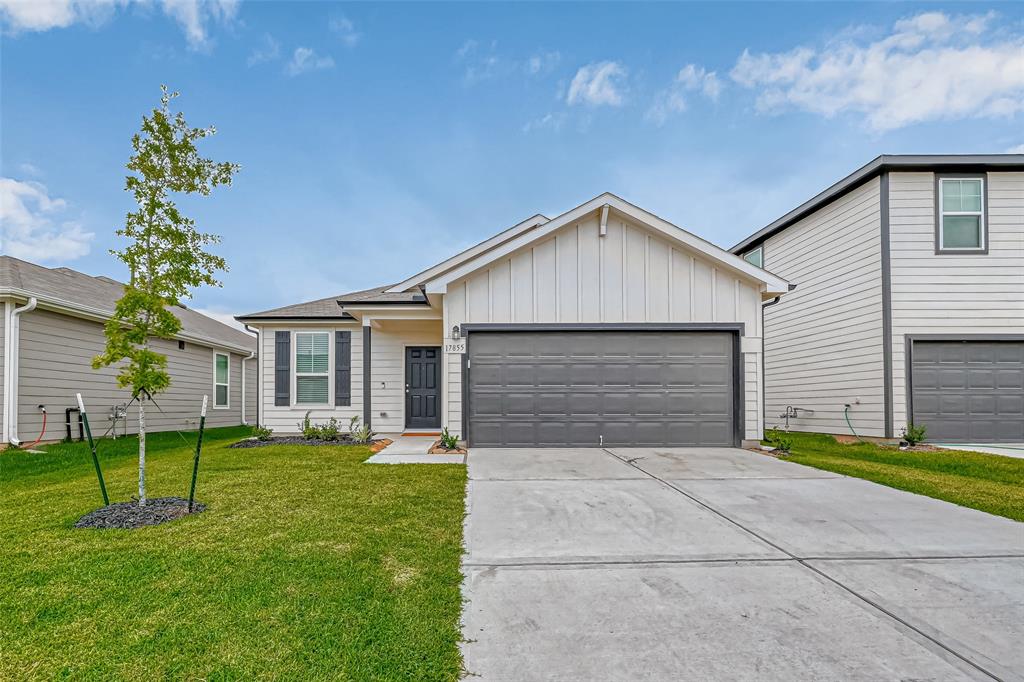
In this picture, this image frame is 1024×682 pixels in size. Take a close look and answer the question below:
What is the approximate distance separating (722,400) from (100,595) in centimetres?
899

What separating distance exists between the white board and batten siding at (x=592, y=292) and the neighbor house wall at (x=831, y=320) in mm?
3130

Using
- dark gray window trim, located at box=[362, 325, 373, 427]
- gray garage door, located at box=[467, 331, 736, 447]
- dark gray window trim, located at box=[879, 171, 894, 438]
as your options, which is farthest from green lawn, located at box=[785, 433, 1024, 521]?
dark gray window trim, located at box=[362, 325, 373, 427]

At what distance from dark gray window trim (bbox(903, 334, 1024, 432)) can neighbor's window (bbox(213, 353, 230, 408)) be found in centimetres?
1772

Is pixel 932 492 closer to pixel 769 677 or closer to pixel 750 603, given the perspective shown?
pixel 750 603

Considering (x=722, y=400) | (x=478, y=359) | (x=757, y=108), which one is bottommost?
(x=722, y=400)

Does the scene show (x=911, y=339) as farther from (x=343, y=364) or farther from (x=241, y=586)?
(x=343, y=364)

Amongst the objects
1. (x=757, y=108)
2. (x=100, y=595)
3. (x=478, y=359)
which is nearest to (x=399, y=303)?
(x=478, y=359)

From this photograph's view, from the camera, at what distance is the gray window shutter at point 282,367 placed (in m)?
11.6

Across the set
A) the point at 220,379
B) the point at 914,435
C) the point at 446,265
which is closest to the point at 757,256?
the point at 914,435

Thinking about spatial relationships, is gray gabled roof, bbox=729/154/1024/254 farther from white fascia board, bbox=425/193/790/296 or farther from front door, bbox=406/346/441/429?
front door, bbox=406/346/441/429

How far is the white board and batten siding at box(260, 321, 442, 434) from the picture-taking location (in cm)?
1159

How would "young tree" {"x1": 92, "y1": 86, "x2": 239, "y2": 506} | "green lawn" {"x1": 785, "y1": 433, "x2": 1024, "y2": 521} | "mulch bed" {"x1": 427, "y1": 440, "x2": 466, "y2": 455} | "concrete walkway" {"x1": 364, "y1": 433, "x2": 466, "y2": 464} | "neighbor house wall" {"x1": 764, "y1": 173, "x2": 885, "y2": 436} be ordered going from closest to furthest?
"young tree" {"x1": 92, "y1": 86, "x2": 239, "y2": 506} → "green lawn" {"x1": 785, "y1": 433, "x2": 1024, "y2": 521} → "concrete walkway" {"x1": 364, "y1": 433, "x2": 466, "y2": 464} → "mulch bed" {"x1": 427, "y1": 440, "x2": 466, "y2": 455} → "neighbor house wall" {"x1": 764, "y1": 173, "x2": 885, "y2": 436}

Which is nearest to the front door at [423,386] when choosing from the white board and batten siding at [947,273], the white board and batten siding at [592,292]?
the white board and batten siding at [592,292]

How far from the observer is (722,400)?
9.18 metres
